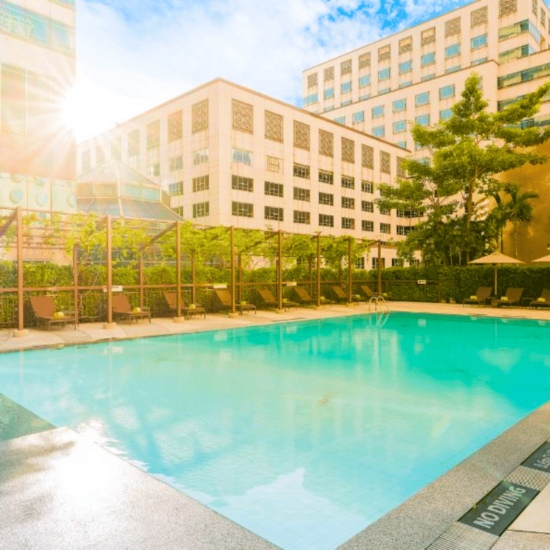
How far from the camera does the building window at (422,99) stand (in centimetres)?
5716

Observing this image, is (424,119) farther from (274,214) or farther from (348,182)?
(274,214)

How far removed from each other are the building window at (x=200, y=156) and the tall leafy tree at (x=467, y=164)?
783 inches

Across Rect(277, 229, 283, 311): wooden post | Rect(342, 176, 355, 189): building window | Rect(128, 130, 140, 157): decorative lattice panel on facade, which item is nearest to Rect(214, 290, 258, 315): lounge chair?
Rect(277, 229, 283, 311): wooden post

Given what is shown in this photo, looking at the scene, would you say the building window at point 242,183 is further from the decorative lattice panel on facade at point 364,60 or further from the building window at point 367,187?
the decorative lattice panel on facade at point 364,60

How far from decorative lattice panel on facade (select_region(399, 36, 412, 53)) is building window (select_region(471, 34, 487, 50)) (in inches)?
358

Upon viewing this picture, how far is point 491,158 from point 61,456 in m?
26.8

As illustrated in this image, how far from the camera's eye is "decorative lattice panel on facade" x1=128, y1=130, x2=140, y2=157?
52.2 m

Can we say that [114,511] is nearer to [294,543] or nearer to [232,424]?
[294,543]

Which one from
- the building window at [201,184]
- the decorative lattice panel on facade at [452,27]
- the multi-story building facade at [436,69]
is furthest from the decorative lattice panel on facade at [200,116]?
the decorative lattice panel on facade at [452,27]

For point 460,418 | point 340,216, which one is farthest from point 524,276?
point 340,216

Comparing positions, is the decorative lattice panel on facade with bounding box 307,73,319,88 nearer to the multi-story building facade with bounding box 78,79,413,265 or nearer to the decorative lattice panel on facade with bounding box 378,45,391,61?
the decorative lattice panel on facade with bounding box 378,45,391,61

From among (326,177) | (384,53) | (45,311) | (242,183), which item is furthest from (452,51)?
(45,311)

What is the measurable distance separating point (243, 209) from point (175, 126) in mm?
11805

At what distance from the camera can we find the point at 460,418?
6.30 meters
